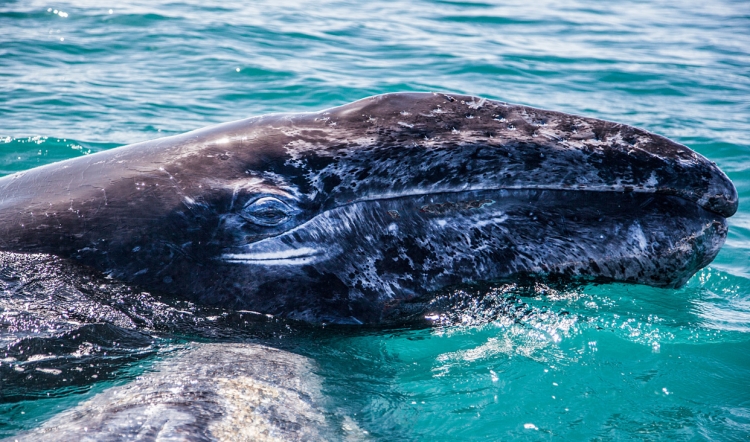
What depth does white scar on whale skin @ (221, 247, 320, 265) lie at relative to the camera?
5.01m

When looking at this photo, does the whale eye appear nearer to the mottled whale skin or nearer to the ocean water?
the mottled whale skin

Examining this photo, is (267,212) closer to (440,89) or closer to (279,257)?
(279,257)

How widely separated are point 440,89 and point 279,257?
1190 centimetres

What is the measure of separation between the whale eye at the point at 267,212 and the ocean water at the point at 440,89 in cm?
70

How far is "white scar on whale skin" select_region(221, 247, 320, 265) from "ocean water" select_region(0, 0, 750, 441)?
408 mm

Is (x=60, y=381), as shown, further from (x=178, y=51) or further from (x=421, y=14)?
(x=421, y=14)

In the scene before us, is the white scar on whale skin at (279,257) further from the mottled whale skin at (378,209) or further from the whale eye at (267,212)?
the whale eye at (267,212)

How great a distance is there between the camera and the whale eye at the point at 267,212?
5.02 meters

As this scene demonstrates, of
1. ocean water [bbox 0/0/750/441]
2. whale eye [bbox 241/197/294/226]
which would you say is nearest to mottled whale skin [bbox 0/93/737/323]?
whale eye [bbox 241/197/294/226]

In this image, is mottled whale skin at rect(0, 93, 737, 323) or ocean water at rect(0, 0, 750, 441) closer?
ocean water at rect(0, 0, 750, 441)

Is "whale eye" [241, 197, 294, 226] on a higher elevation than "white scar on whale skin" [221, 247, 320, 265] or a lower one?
higher

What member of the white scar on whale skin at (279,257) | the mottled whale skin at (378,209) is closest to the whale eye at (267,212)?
the mottled whale skin at (378,209)

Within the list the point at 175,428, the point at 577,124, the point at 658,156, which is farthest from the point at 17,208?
the point at 658,156

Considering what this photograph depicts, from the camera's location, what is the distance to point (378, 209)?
5.18 metres
